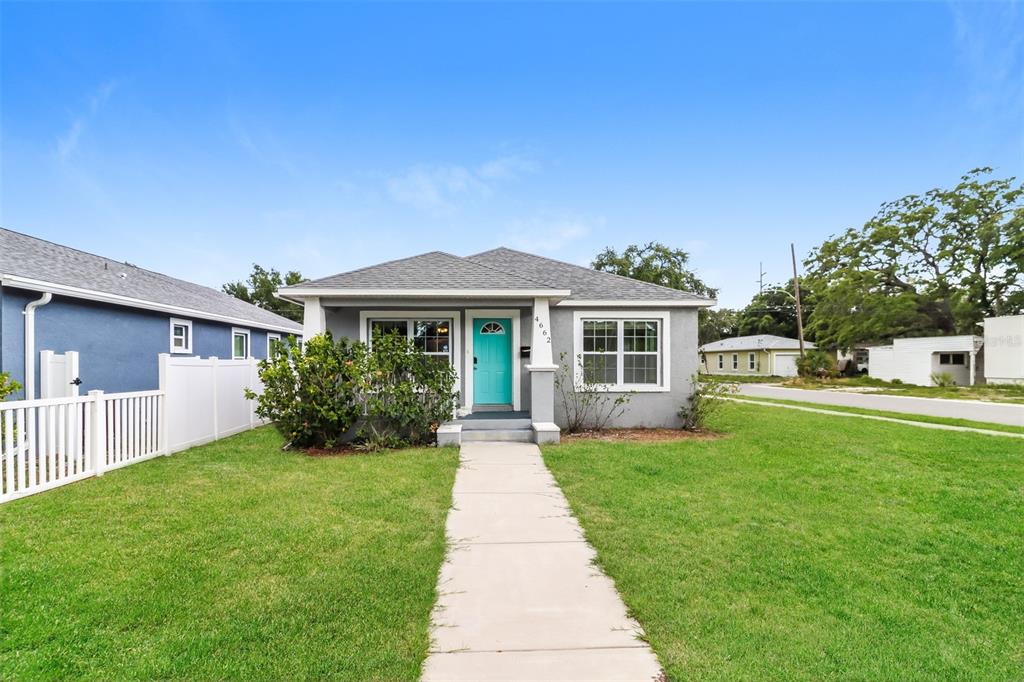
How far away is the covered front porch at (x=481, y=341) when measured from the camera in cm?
854

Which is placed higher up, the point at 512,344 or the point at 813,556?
the point at 512,344

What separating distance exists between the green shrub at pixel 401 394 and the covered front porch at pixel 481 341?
0.42 m

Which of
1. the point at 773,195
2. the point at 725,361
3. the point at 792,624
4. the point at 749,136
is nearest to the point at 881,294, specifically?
the point at 725,361

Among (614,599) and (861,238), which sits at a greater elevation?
(861,238)

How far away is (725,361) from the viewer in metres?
41.2

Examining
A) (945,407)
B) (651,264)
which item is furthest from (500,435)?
(651,264)

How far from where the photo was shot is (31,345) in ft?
25.9

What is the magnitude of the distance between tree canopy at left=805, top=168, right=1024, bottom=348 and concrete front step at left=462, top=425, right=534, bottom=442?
31057 mm

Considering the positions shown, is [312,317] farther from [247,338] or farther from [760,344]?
[760,344]

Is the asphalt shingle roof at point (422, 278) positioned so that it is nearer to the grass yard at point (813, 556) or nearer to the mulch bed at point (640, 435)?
the mulch bed at point (640, 435)

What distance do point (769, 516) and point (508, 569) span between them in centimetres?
288

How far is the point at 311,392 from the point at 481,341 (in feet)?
12.3

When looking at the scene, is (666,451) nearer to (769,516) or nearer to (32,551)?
(769,516)

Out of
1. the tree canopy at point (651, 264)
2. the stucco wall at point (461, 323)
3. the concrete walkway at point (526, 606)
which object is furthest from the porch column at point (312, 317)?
the tree canopy at point (651, 264)
